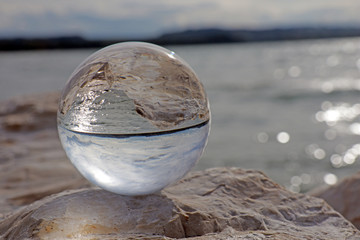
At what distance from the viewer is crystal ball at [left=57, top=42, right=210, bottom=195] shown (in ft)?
5.46

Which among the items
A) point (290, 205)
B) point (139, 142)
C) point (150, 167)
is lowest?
point (290, 205)

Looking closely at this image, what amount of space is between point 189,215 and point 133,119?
1.62 feet

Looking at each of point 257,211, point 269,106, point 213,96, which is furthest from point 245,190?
point 213,96

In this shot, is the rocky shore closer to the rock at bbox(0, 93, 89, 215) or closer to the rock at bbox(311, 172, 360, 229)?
the rock at bbox(311, 172, 360, 229)

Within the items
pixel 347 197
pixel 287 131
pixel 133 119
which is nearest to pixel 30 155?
pixel 133 119

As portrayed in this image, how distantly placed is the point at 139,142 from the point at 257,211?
27.0 inches

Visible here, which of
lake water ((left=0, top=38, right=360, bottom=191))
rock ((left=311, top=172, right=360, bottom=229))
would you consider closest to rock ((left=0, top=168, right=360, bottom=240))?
rock ((left=311, top=172, right=360, bottom=229))

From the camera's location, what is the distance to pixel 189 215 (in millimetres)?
1733

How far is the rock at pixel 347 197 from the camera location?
258 centimetres

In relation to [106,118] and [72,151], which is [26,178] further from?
[106,118]

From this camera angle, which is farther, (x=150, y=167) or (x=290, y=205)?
(x=290, y=205)

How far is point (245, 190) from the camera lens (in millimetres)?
2088

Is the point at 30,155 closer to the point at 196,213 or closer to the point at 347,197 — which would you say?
the point at 196,213

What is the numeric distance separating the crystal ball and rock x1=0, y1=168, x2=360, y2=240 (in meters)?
0.13
